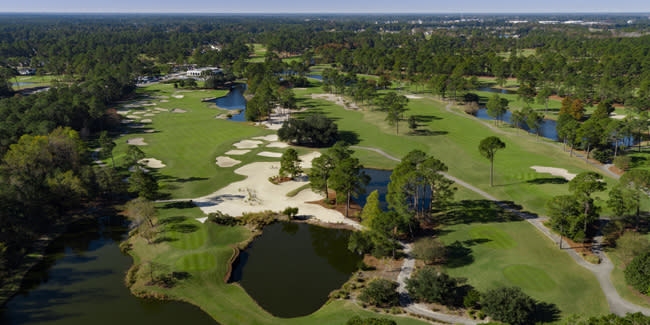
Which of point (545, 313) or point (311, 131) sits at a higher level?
point (311, 131)

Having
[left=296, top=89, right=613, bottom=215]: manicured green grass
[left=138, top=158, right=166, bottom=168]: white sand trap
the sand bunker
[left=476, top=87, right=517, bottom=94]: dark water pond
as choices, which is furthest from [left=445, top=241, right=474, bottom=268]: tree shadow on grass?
[left=476, top=87, right=517, bottom=94]: dark water pond

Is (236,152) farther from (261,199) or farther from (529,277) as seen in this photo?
(529,277)

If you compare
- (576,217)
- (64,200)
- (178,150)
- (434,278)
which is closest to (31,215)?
(64,200)

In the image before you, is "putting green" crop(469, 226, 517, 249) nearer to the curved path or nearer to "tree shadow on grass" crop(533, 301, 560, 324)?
the curved path

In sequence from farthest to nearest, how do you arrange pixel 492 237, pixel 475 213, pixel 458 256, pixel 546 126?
pixel 546 126, pixel 475 213, pixel 492 237, pixel 458 256

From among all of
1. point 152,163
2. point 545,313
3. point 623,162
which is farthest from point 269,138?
point 623,162

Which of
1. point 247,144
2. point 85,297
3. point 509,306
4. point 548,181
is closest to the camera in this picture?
point 509,306

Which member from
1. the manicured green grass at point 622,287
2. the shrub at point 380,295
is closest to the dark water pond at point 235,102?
the shrub at point 380,295
